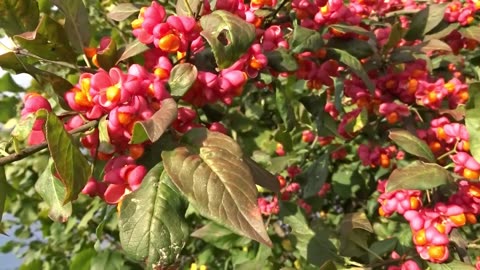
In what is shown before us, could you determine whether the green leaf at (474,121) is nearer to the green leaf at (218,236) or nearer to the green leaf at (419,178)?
the green leaf at (419,178)

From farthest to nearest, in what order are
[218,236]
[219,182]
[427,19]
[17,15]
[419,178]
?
1. [218,236]
2. [427,19]
3. [419,178]
4. [17,15]
5. [219,182]

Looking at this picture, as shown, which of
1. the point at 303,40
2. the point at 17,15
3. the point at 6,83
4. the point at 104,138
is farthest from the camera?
the point at 6,83

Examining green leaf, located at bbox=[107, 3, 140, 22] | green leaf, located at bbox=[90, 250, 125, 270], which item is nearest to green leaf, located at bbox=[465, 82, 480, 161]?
green leaf, located at bbox=[107, 3, 140, 22]

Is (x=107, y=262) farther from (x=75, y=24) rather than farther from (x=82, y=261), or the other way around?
(x=75, y=24)

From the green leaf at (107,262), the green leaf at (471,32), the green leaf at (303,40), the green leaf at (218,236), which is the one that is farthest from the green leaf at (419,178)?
the green leaf at (107,262)

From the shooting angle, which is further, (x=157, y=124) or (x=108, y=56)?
(x=108, y=56)

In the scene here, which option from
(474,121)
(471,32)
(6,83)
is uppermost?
(474,121)

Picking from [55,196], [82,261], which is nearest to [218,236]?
[82,261]
